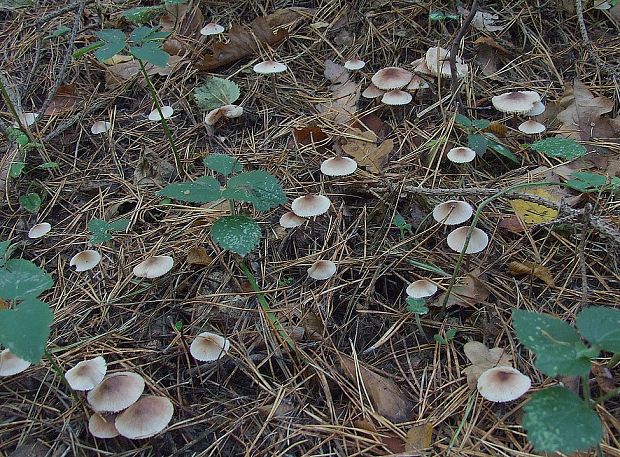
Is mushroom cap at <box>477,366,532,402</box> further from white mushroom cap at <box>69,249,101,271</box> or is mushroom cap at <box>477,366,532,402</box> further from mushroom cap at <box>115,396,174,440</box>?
white mushroom cap at <box>69,249,101,271</box>

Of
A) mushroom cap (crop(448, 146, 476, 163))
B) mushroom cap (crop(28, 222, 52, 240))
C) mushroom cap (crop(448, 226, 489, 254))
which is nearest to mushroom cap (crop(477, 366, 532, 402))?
mushroom cap (crop(448, 226, 489, 254))

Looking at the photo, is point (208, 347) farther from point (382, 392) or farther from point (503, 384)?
point (503, 384)

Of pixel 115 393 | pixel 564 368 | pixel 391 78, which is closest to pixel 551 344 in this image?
pixel 564 368

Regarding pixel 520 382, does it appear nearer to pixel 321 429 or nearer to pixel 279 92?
pixel 321 429

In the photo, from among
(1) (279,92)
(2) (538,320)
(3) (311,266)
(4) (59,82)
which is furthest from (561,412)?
(4) (59,82)

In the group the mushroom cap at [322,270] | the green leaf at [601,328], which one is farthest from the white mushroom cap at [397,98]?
the green leaf at [601,328]

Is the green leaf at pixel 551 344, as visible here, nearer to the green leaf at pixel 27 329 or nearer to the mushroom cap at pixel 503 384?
the mushroom cap at pixel 503 384
